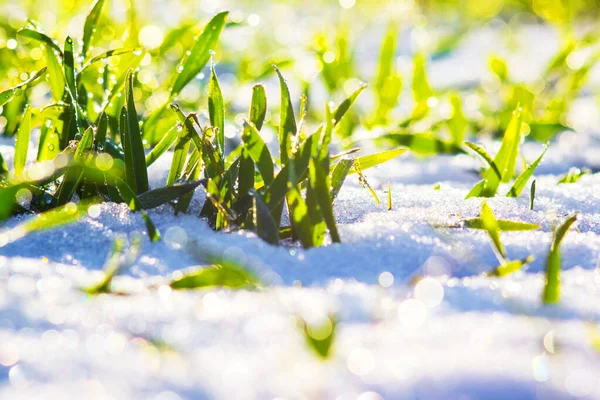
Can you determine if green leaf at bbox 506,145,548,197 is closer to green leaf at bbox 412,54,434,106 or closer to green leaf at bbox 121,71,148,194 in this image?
green leaf at bbox 121,71,148,194

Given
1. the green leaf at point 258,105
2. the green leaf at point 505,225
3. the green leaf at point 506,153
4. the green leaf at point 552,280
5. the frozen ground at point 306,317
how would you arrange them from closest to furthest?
the frozen ground at point 306,317 < the green leaf at point 552,280 < the green leaf at point 505,225 < the green leaf at point 258,105 < the green leaf at point 506,153

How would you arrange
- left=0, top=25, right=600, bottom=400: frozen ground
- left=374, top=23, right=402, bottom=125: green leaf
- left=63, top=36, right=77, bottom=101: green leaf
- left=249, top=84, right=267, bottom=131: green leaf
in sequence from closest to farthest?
left=0, top=25, right=600, bottom=400: frozen ground, left=249, top=84, right=267, bottom=131: green leaf, left=63, top=36, right=77, bottom=101: green leaf, left=374, top=23, right=402, bottom=125: green leaf

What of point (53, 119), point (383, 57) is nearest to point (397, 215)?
point (53, 119)

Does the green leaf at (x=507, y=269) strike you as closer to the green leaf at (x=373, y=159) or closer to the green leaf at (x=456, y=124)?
the green leaf at (x=373, y=159)

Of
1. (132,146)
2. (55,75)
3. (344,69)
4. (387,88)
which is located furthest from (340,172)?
(344,69)

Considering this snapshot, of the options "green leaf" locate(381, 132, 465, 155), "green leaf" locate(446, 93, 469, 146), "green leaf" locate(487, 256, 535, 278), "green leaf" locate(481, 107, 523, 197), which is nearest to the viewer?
"green leaf" locate(487, 256, 535, 278)

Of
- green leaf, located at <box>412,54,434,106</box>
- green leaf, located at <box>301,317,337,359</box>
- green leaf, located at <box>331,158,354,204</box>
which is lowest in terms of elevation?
green leaf, located at <box>412,54,434,106</box>

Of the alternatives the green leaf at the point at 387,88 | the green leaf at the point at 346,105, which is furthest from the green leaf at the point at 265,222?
the green leaf at the point at 387,88

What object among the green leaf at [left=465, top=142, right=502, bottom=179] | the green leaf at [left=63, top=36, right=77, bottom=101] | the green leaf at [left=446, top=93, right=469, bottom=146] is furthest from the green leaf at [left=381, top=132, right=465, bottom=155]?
the green leaf at [left=63, top=36, right=77, bottom=101]
